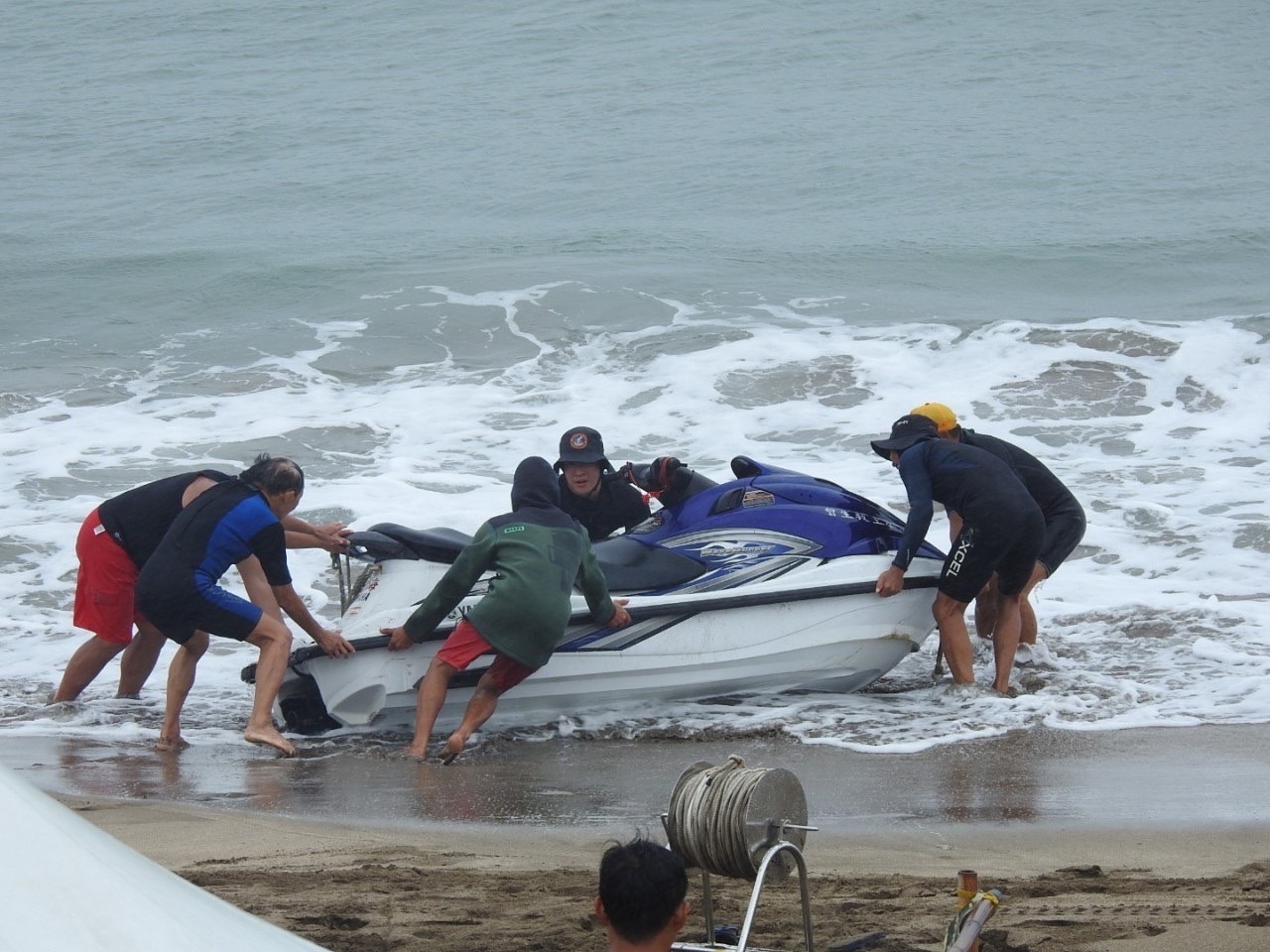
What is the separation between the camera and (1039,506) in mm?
7207

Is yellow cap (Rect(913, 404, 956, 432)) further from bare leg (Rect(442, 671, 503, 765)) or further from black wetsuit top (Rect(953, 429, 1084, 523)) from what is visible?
bare leg (Rect(442, 671, 503, 765))

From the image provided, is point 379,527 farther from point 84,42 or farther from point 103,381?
point 84,42

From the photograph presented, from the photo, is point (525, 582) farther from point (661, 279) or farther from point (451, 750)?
point (661, 279)

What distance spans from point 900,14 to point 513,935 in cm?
3131

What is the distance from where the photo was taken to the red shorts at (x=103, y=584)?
6.84m

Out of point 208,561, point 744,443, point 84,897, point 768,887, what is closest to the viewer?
point 84,897

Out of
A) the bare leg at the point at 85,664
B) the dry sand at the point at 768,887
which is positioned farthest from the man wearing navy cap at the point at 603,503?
the dry sand at the point at 768,887

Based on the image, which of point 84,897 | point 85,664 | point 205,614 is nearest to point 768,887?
point 84,897

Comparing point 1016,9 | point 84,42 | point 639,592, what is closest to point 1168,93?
point 1016,9

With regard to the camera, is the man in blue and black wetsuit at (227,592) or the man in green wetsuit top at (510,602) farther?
the man in blue and black wetsuit at (227,592)

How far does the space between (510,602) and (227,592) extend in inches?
49.9

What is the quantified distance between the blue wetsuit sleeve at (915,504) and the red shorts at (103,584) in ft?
11.4

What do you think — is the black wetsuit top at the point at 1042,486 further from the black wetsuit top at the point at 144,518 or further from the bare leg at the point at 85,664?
the bare leg at the point at 85,664

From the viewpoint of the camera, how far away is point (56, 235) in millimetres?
22203
